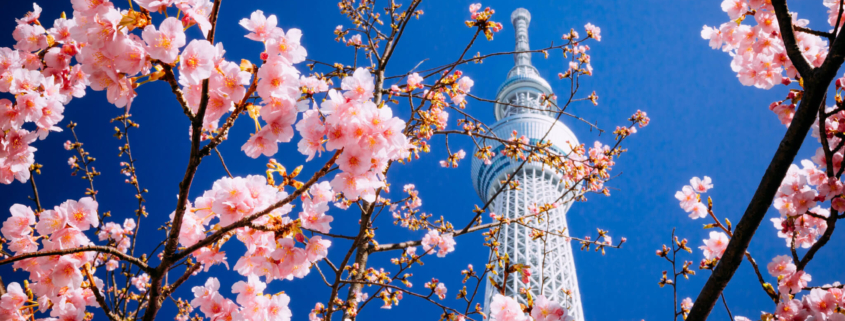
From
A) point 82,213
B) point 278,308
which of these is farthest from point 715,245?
point 82,213

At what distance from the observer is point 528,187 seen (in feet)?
117

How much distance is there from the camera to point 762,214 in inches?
53.9

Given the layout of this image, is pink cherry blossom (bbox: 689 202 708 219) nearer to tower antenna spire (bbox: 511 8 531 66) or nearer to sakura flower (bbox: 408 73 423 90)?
sakura flower (bbox: 408 73 423 90)

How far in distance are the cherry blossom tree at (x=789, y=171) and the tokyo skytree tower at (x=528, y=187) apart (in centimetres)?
→ 2085

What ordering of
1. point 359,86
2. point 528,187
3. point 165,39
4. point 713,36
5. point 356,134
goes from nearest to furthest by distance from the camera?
point 165,39, point 356,134, point 359,86, point 713,36, point 528,187

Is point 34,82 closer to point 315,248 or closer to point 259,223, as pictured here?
point 259,223

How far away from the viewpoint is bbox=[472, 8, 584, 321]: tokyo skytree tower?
28.2 metres

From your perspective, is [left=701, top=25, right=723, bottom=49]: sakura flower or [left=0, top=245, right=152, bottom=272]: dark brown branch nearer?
[left=0, top=245, right=152, bottom=272]: dark brown branch

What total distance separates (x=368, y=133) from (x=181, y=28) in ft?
2.02

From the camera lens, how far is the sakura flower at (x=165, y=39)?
1103 millimetres

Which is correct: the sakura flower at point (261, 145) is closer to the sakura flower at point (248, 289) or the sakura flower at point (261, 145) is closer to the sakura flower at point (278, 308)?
the sakura flower at point (248, 289)

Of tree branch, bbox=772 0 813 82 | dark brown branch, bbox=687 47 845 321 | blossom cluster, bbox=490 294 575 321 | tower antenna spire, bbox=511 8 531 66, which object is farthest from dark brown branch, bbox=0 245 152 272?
tower antenna spire, bbox=511 8 531 66

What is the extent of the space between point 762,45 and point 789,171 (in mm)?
686

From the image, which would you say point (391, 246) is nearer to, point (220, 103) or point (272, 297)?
point (272, 297)
